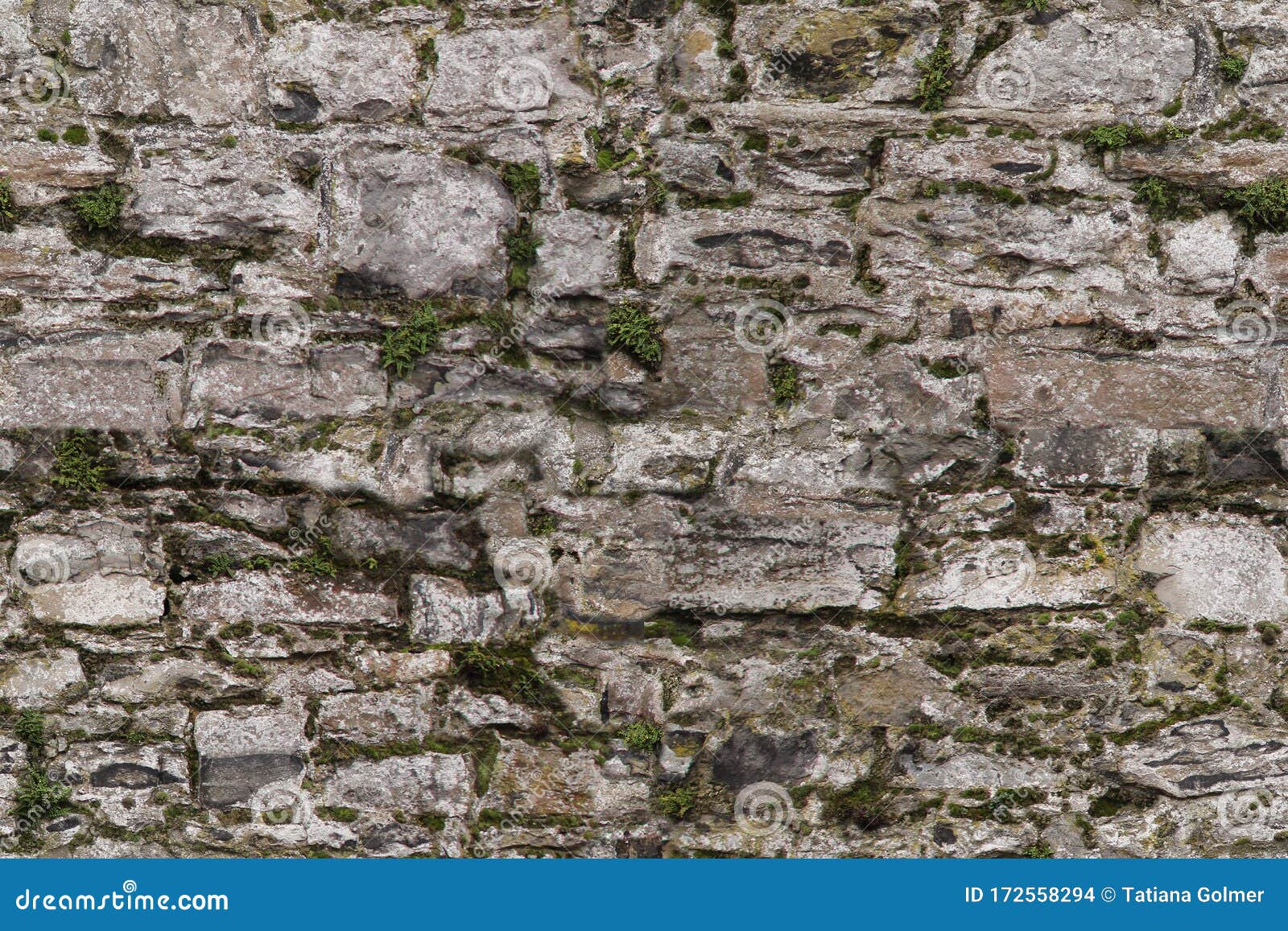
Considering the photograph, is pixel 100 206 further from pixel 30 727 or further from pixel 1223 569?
pixel 1223 569

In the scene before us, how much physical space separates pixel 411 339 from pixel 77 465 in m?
0.95

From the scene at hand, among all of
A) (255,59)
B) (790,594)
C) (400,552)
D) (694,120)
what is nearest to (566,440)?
(400,552)

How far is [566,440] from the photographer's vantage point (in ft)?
8.84

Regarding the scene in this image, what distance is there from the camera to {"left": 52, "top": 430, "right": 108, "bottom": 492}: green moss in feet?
8.55

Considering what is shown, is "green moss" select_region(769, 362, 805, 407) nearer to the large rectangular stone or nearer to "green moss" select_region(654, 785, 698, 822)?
the large rectangular stone

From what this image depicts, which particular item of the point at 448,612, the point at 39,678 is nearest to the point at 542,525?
the point at 448,612

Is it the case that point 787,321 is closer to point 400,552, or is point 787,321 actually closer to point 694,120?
point 694,120

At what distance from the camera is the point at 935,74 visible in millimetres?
2617

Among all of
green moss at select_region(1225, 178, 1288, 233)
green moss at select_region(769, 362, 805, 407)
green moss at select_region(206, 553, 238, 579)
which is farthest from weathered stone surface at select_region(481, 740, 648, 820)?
green moss at select_region(1225, 178, 1288, 233)

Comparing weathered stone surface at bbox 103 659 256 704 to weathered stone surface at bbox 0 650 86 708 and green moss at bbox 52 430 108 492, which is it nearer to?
weathered stone surface at bbox 0 650 86 708

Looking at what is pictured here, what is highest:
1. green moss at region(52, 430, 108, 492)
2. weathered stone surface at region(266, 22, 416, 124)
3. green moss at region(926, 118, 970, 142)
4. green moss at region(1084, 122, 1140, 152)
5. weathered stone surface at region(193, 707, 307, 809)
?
weathered stone surface at region(266, 22, 416, 124)

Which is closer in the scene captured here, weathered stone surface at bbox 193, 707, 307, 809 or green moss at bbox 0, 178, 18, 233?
green moss at bbox 0, 178, 18, 233

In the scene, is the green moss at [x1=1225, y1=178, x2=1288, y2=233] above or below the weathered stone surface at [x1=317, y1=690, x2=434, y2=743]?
above

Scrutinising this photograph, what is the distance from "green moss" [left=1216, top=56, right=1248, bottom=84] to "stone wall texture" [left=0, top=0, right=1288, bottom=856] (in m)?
0.03
